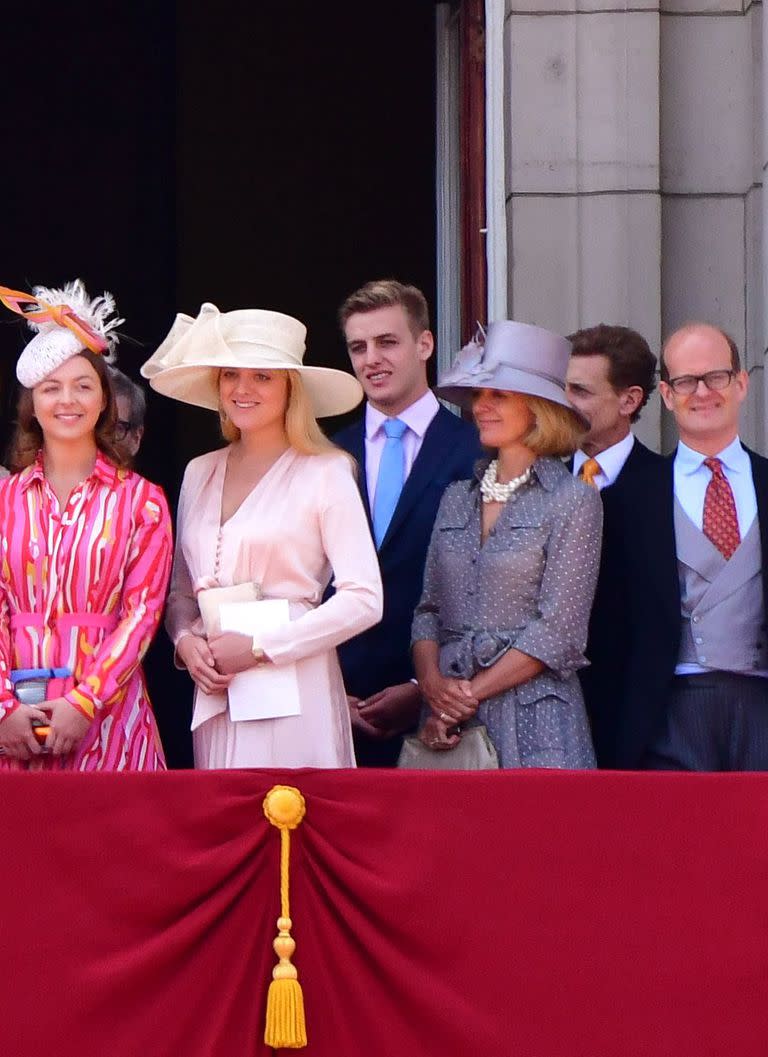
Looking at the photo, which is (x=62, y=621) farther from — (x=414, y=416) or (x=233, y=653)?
(x=414, y=416)

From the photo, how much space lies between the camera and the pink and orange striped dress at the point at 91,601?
4.71m

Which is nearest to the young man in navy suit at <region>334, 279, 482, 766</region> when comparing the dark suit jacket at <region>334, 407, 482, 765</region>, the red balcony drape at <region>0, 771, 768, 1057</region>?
the dark suit jacket at <region>334, 407, 482, 765</region>

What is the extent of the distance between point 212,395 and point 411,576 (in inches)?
29.4

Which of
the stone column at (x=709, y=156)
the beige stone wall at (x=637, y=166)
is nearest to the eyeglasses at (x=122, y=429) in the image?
the beige stone wall at (x=637, y=166)

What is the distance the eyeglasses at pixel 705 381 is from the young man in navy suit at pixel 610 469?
20 cm

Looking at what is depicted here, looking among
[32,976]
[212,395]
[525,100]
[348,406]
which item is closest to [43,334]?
[212,395]

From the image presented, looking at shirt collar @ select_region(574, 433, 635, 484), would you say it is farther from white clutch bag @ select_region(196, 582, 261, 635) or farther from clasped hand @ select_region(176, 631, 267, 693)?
clasped hand @ select_region(176, 631, 267, 693)

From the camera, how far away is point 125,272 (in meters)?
11.6

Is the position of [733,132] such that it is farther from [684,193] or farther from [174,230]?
[174,230]

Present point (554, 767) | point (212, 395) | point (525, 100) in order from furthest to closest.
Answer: point (525, 100) < point (212, 395) < point (554, 767)

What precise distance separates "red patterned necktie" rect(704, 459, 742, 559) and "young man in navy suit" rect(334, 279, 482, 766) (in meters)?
0.77

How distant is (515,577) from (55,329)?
4.24 ft

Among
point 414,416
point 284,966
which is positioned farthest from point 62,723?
point 414,416

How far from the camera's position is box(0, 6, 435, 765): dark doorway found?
37.4ft
